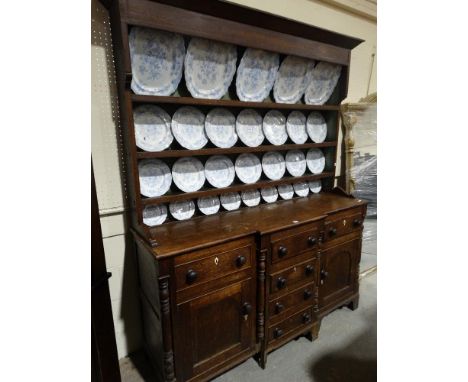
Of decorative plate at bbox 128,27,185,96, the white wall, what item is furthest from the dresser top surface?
decorative plate at bbox 128,27,185,96

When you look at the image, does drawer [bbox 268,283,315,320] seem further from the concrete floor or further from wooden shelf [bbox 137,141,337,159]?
wooden shelf [bbox 137,141,337,159]

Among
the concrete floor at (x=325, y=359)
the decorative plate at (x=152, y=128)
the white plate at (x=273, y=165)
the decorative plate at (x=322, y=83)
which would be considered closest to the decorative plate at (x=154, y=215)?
the decorative plate at (x=152, y=128)

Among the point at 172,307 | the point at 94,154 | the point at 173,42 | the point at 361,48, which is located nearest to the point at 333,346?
the point at 172,307

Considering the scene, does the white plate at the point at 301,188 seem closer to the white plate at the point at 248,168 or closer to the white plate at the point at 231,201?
the white plate at the point at 248,168

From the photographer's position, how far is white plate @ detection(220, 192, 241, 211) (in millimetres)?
1642

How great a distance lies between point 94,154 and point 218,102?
2.15 ft

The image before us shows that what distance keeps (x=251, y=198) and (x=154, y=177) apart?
64 centimetres

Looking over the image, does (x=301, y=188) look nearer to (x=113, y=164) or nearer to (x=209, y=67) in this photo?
(x=209, y=67)

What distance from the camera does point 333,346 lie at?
5.49 feet

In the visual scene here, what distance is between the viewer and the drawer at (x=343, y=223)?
166 cm

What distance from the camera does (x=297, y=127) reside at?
1.86 meters

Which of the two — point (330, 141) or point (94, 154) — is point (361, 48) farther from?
point (94, 154)

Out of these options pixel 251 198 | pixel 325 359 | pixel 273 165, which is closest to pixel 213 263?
pixel 251 198

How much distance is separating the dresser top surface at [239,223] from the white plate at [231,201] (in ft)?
0.16
